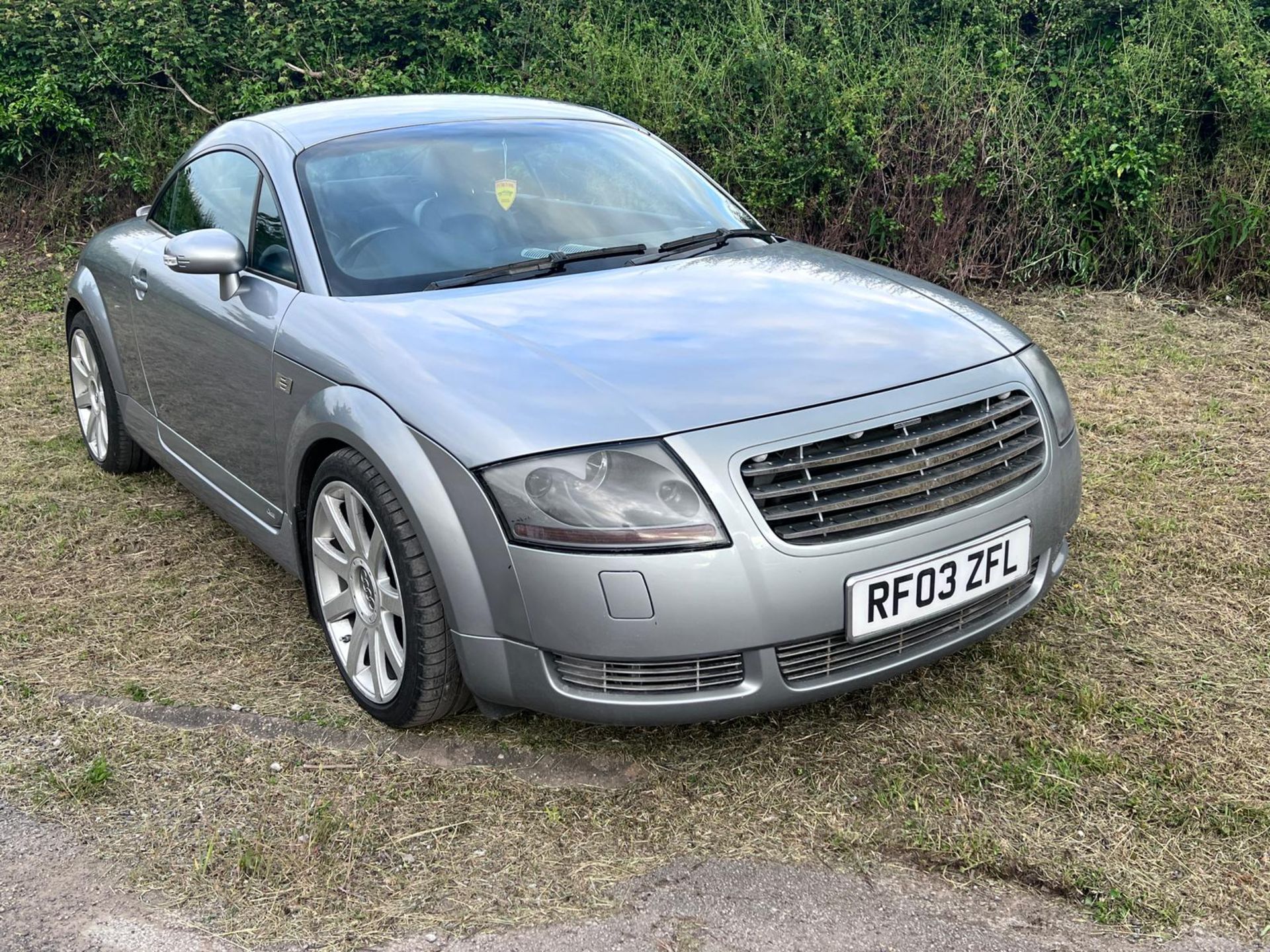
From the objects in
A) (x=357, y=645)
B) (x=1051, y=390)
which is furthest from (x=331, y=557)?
(x=1051, y=390)

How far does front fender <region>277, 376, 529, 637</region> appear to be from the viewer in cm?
257

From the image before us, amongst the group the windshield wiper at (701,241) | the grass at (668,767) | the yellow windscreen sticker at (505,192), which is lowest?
the grass at (668,767)

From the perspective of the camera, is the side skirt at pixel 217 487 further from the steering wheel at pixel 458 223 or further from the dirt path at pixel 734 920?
the dirt path at pixel 734 920

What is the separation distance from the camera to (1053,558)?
309 centimetres

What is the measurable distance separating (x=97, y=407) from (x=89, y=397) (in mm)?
130

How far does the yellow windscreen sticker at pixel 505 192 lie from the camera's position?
361 centimetres

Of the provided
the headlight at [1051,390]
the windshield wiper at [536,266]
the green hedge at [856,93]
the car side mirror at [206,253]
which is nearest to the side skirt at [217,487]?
the car side mirror at [206,253]

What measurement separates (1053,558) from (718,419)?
107cm

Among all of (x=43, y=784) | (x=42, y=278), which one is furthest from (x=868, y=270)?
(x=42, y=278)

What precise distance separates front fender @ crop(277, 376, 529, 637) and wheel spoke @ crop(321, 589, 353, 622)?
1.54 feet

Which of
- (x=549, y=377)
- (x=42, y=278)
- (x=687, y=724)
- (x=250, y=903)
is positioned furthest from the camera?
(x=42, y=278)

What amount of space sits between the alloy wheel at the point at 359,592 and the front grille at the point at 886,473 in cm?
92

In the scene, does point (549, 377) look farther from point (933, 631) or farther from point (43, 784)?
point (43, 784)

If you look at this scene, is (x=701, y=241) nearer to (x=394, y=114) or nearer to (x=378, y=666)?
(x=394, y=114)
